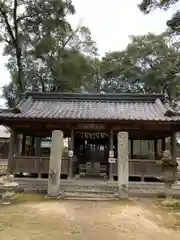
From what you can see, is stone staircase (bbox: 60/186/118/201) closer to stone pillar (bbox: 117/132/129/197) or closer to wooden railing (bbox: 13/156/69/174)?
stone pillar (bbox: 117/132/129/197)

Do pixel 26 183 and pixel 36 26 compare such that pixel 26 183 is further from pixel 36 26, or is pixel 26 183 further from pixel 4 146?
pixel 4 146

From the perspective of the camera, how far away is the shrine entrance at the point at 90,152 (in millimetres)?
14883

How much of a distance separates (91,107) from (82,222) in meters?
8.46

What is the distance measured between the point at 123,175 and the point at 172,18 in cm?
602

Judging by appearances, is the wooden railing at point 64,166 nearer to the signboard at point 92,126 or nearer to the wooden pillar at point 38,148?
the signboard at point 92,126

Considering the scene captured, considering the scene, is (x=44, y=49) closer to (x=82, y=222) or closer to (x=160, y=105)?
(x=160, y=105)

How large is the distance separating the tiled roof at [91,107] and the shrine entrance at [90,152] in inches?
79.3

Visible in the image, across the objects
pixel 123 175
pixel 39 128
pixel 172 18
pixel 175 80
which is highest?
pixel 175 80

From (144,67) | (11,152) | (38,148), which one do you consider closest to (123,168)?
(11,152)

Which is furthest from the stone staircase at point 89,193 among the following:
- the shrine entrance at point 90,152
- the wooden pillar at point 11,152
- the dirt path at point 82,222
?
the shrine entrance at point 90,152

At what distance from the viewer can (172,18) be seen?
30.7 ft

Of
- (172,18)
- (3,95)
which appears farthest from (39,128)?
(3,95)

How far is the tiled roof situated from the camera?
36.9 ft

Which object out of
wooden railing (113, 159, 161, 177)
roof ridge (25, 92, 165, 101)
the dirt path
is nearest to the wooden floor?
wooden railing (113, 159, 161, 177)
